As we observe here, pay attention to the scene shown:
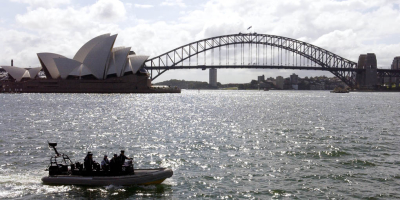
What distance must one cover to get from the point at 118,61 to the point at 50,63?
20.8m

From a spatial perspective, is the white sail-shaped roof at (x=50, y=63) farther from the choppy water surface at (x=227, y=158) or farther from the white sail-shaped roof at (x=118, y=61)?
the choppy water surface at (x=227, y=158)

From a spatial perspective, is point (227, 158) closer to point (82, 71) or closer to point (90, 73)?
point (90, 73)

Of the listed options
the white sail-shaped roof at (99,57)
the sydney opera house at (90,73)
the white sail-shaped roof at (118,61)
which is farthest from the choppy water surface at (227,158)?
the white sail-shaped roof at (118,61)

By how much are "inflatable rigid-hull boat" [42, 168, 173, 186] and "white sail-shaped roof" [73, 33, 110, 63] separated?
9305cm

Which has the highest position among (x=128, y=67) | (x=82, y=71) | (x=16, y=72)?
(x=128, y=67)

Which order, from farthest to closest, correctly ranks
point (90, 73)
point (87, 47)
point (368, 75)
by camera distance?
point (368, 75), point (90, 73), point (87, 47)

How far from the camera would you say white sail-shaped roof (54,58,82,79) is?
117562mm

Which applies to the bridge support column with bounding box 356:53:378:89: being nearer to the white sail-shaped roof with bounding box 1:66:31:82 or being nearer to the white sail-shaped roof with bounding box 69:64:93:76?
the white sail-shaped roof with bounding box 69:64:93:76

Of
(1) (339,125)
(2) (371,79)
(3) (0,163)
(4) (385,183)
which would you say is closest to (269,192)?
(4) (385,183)

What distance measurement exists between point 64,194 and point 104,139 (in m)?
13.0

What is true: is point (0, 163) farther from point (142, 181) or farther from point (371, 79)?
point (371, 79)

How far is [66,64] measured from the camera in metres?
118

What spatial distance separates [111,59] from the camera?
383 ft

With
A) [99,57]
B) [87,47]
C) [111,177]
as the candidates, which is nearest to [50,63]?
[87,47]
